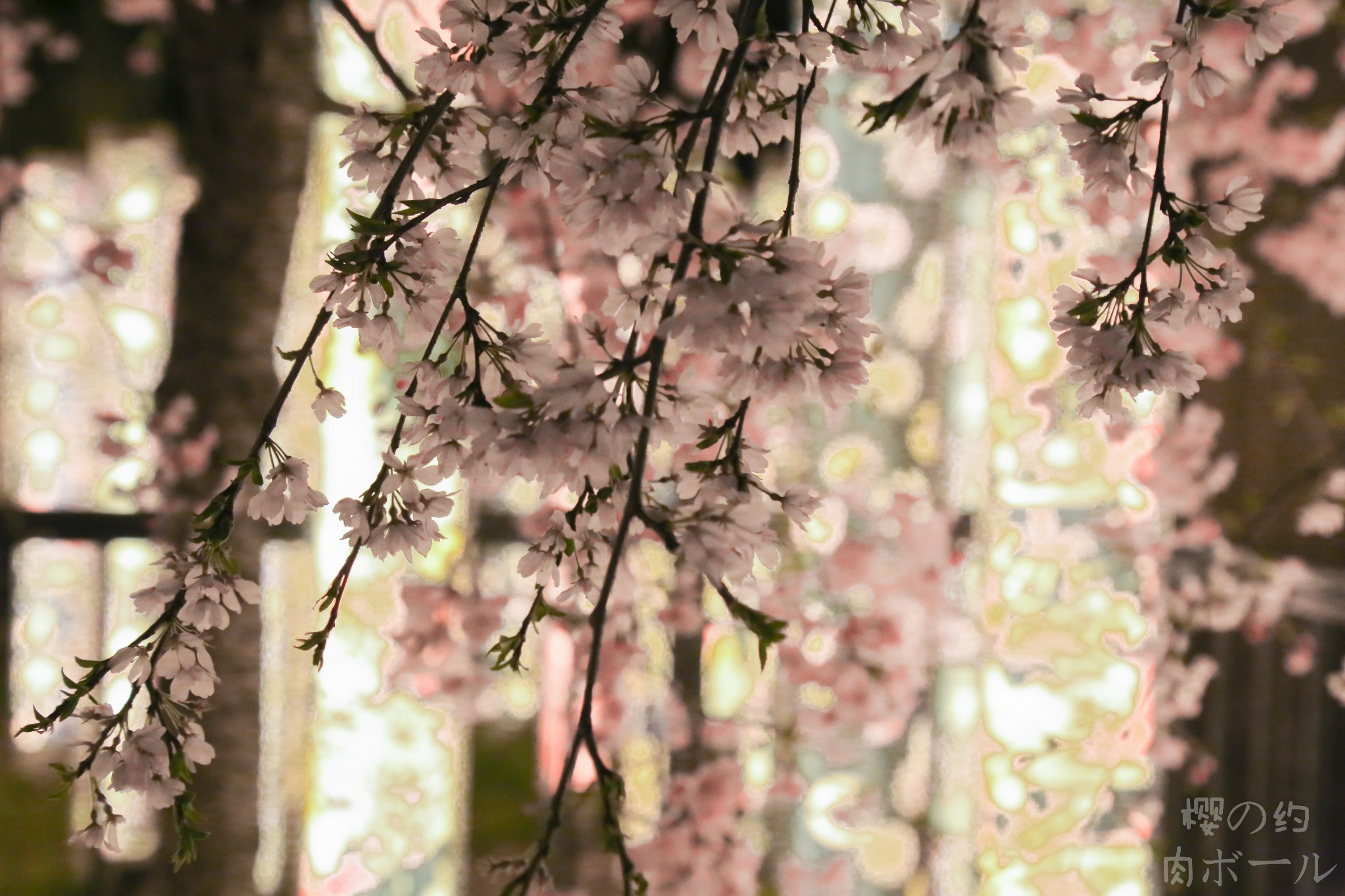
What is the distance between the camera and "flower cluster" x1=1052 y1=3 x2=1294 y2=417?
1.49 ft

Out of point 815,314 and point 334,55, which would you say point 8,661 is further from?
point 815,314

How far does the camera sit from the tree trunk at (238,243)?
1457 millimetres

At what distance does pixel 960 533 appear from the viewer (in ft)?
5.39

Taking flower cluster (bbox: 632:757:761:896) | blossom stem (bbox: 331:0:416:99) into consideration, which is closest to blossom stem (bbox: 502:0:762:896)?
blossom stem (bbox: 331:0:416:99)

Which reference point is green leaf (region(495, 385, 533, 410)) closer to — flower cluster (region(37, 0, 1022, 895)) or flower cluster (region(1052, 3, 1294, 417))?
flower cluster (region(37, 0, 1022, 895))

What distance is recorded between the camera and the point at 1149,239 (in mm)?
462

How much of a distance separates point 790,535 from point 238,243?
0.95m

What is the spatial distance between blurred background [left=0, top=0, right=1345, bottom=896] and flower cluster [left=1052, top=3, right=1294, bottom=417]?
0.95 m

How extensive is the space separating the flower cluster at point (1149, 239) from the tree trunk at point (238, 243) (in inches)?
50.2

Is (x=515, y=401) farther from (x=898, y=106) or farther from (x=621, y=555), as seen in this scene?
(x=898, y=106)

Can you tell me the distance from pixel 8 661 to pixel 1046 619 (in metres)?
1.68

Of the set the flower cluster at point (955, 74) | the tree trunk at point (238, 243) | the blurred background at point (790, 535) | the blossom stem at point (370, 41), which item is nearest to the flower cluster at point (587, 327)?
the flower cluster at point (955, 74)

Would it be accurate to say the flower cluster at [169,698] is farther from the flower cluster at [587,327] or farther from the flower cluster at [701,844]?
the flower cluster at [701,844]

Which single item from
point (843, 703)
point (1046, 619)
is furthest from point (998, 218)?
point (843, 703)
